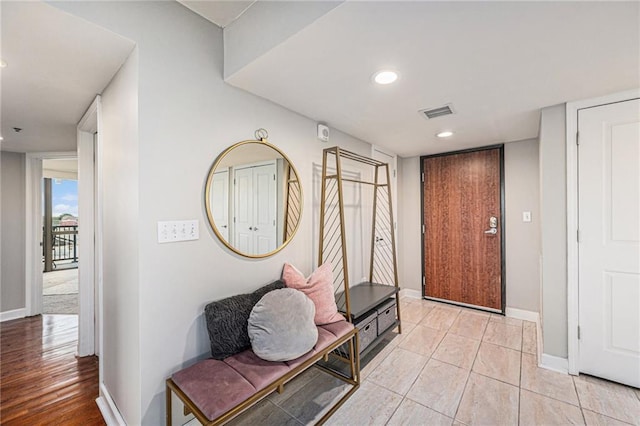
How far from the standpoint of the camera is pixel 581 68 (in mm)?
1652

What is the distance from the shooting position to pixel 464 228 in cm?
364

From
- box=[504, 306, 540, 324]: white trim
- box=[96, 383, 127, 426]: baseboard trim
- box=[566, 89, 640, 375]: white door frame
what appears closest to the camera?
box=[96, 383, 127, 426]: baseboard trim

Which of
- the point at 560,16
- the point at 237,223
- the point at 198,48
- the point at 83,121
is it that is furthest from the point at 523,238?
the point at 83,121

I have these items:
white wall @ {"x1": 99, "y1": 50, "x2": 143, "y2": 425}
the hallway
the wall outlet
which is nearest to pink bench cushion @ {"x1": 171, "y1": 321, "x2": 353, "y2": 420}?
white wall @ {"x1": 99, "y1": 50, "x2": 143, "y2": 425}

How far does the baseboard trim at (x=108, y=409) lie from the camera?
5.42 ft

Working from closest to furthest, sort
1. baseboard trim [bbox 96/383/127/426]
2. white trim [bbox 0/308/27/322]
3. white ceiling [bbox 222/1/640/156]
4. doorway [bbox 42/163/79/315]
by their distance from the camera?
white ceiling [bbox 222/1/640/156] < baseboard trim [bbox 96/383/127/426] < white trim [bbox 0/308/27/322] < doorway [bbox 42/163/79/315]

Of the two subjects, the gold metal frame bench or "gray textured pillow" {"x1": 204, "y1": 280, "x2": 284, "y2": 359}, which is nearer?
the gold metal frame bench

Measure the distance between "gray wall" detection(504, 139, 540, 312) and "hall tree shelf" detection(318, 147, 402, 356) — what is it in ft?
4.78

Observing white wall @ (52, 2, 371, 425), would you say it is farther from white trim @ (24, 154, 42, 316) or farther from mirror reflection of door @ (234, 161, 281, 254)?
→ white trim @ (24, 154, 42, 316)

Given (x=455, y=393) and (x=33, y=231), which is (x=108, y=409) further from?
(x=33, y=231)

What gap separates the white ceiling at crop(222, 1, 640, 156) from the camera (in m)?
1.21

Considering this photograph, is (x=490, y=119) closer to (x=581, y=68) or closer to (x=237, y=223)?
(x=581, y=68)

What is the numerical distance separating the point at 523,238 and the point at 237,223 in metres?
3.33

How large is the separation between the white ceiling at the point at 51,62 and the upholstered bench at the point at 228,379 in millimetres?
1533
